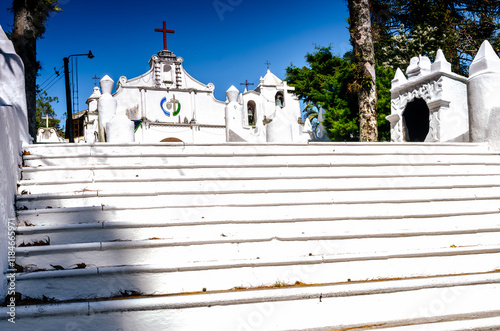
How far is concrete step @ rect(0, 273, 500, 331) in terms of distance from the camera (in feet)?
11.2

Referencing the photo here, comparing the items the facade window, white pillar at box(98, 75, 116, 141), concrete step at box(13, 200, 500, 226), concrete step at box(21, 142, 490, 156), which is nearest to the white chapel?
the facade window

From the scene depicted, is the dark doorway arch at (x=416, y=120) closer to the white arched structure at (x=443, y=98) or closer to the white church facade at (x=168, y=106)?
the white arched structure at (x=443, y=98)

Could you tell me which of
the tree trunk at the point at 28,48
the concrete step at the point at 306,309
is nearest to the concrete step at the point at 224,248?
the concrete step at the point at 306,309

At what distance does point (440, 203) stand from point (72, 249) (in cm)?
433

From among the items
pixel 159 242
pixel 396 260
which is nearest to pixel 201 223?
pixel 159 242

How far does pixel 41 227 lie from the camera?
4.25 meters

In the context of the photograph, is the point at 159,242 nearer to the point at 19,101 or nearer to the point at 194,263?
the point at 194,263

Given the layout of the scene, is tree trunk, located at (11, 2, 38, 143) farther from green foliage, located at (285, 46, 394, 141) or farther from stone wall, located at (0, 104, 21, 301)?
green foliage, located at (285, 46, 394, 141)

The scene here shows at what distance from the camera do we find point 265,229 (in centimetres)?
468

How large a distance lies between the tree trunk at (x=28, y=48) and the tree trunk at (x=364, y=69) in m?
9.84

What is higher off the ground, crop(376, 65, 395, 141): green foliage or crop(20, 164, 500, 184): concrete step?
crop(376, 65, 395, 141): green foliage

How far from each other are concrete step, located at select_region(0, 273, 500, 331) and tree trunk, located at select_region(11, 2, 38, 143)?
10320 mm

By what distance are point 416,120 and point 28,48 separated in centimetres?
1119

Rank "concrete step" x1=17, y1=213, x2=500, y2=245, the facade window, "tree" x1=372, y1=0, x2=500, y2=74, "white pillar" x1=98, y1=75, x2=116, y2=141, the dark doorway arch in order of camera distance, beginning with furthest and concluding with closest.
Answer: the facade window < "tree" x1=372, y1=0, x2=500, y2=74 < the dark doorway arch < "white pillar" x1=98, y1=75, x2=116, y2=141 < "concrete step" x1=17, y1=213, x2=500, y2=245
